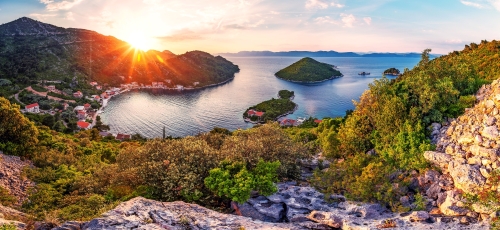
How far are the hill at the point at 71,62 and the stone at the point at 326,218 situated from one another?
435 feet

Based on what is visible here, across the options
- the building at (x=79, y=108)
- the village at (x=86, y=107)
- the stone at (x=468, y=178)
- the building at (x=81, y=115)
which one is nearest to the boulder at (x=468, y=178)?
the stone at (x=468, y=178)

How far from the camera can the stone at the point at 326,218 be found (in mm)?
13094

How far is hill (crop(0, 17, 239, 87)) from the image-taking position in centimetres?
12681

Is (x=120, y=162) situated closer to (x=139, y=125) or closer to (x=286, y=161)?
(x=286, y=161)

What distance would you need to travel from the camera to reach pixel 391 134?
19406mm

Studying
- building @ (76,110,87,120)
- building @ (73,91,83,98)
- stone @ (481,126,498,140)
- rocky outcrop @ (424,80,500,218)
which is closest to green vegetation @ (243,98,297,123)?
building @ (76,110,87,120)

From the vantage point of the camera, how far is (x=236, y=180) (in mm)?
15672

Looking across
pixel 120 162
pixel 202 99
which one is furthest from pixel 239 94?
pixel 120 162

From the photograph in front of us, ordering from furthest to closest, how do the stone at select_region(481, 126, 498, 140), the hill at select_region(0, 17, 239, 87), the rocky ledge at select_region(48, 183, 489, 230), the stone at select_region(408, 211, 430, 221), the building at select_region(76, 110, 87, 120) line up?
the hill at select_region(0, 17, 239, 87) < the building at select_region(76, 110, 87, 120) < the stone at select_region(481, 126, 498, 140) < the stone at select_region(408, 211, 430, 221) < the rocky ledge at select_region(48, 183, 489, 230)

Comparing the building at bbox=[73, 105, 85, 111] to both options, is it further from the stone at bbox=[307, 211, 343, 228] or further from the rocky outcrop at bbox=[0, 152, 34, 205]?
the stone at bbox=[307, 211, 343, 228]

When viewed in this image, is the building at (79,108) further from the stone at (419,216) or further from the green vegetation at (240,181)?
the stone at (419,216)

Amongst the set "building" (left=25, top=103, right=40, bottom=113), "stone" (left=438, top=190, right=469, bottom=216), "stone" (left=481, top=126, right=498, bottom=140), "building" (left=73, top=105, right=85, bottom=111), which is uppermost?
"stone" (left=481, top=126, right=498, bottom=140)

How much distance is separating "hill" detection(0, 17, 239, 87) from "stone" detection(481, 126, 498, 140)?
451ft

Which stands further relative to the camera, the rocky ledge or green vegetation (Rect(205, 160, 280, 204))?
green vegetation (Rect(205, 160, 280, 204))
